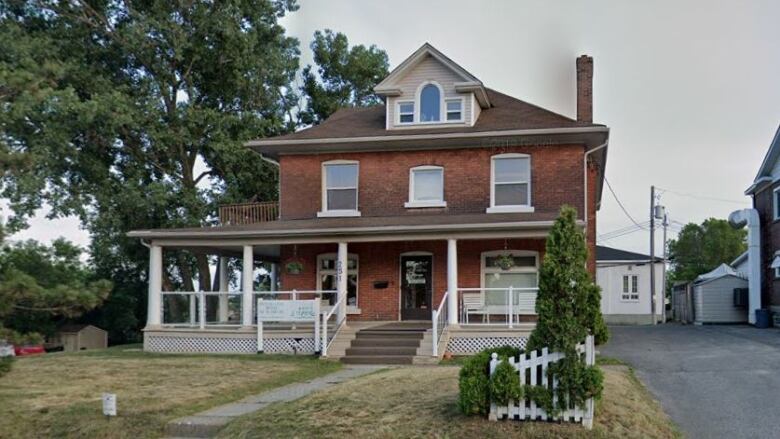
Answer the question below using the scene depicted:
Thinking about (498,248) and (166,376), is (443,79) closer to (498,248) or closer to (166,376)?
(498,248)

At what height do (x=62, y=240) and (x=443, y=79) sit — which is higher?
(x=443, y=79)

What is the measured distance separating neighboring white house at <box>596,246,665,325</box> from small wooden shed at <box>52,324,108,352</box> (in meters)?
26.1

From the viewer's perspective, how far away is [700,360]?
15.9m

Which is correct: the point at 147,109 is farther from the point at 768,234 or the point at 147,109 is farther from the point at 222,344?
the point at 768,234

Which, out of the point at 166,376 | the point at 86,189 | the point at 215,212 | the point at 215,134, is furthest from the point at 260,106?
the point at 166,376

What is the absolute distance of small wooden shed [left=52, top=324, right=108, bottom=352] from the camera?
37062mm

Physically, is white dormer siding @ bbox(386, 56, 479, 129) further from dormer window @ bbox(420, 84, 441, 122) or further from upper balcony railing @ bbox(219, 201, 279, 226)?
upper balcony railing @ bbox(219, 201, 279, 226)

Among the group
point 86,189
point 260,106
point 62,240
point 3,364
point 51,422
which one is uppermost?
point 260,106

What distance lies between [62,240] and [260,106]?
70.3 ft

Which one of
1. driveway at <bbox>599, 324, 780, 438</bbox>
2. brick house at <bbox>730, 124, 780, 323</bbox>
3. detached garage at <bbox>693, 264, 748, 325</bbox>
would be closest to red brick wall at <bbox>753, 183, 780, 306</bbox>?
brick house at <bbox>730, 124, 780, 323</bbox>

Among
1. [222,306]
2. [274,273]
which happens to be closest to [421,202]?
[222,306]

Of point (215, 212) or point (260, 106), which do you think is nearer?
point (215, 212)

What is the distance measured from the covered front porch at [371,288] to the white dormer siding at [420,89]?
3811mm

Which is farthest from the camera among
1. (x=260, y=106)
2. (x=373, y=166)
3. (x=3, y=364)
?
(x=260, y=106)
